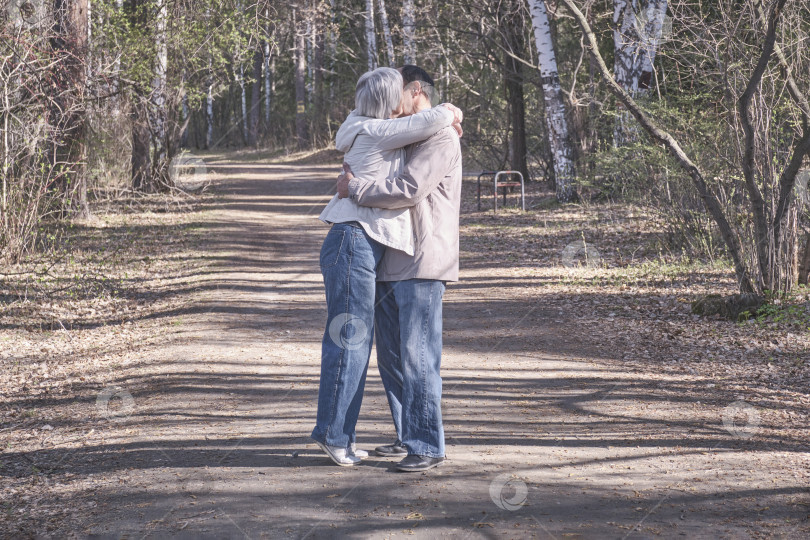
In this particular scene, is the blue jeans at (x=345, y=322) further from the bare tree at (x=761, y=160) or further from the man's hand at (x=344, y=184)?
the bare tree at (x=761, y=160)

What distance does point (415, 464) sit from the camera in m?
4.34

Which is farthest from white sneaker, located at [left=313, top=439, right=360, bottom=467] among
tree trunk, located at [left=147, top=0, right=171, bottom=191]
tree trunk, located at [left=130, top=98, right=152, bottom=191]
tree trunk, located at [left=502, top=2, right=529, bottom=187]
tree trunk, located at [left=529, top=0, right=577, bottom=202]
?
tree trunk, located at [left=502, top=2, right=529, bottom=187]

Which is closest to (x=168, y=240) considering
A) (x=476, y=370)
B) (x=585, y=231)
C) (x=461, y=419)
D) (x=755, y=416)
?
(x=585, y=231)

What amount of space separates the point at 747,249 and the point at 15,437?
276 inches

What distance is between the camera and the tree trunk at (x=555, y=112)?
1662cm

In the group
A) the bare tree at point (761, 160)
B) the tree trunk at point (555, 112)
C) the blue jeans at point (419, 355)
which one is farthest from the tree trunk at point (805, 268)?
the tree trunk at point (555, 112)

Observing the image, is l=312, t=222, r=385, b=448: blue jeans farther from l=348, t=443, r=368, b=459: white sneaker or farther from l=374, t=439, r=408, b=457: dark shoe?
l=374, t=439, r=408, b=457: dark shoe

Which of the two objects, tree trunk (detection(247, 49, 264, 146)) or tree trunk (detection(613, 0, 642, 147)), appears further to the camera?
tree trunk (detection(247, 49, 264, 146))

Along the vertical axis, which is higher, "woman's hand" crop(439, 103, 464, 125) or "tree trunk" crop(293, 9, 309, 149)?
"tree trunk" crop(293, 9, 309, 149)

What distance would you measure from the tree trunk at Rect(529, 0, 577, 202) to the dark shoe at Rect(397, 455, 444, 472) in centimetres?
1278

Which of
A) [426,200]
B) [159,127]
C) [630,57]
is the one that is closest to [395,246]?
[426,200]

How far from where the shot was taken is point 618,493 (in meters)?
4.11

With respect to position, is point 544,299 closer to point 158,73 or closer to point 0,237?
point 0,237

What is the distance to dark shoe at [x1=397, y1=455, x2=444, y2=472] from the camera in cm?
434
